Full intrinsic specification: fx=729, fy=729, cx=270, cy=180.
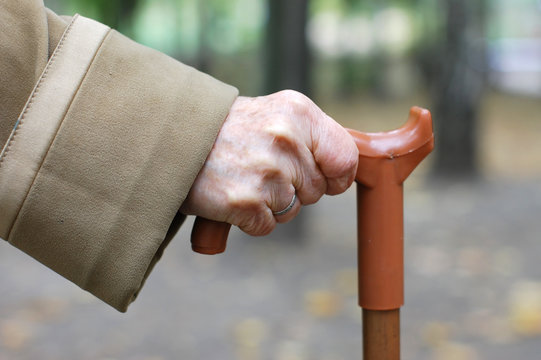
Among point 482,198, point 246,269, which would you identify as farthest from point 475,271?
point 482,198

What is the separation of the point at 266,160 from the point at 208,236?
0.68 ft

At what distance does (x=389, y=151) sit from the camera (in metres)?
1.53

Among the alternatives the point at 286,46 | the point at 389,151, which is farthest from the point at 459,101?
the point at 389,151

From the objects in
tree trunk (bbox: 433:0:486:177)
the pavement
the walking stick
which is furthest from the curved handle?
tree trunk (bbox: 433:0:486:177)

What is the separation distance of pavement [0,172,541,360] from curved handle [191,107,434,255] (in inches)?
111

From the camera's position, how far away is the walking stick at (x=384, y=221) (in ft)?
5.03

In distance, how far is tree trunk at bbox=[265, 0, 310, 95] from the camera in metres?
6.11

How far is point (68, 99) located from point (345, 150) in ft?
1.82

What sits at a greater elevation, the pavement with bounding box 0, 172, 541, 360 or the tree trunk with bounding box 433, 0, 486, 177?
the tree trunk with bounding box 433, 0, 486, 177

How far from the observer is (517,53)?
1444 inches

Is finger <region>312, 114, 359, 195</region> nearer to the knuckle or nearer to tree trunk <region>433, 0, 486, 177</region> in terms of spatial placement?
the knuckle

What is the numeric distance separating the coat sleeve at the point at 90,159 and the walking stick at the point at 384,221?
0.58 feet

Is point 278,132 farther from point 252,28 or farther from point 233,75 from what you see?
point 252,28

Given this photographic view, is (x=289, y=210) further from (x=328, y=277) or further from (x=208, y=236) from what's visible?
(x=328, y=277)
